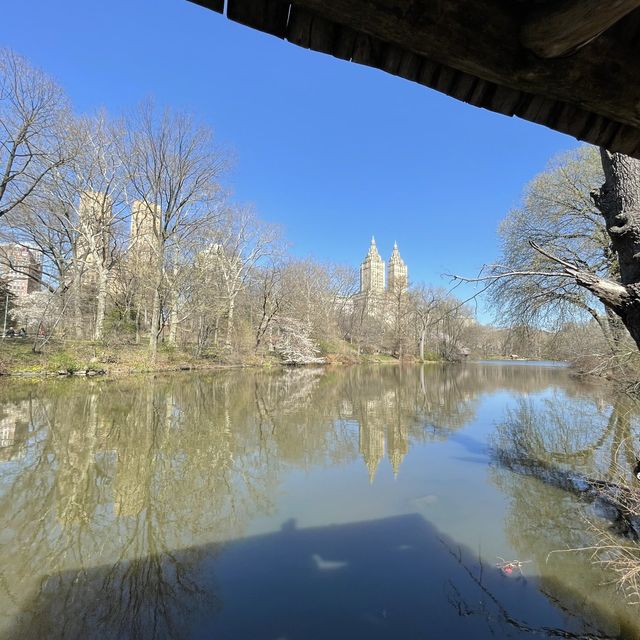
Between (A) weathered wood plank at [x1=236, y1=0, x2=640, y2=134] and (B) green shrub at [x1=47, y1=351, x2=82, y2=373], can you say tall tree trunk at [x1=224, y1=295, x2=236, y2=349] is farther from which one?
(A) weathered wood plank at [x1=236, y1=0, x2=640, y2=134]

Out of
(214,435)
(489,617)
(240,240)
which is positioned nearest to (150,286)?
(240,240)

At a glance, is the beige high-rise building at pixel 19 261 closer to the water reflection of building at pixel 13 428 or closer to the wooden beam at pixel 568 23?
the water reflection of building at pixel 13 428

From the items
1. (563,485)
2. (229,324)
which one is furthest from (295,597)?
(229,324)

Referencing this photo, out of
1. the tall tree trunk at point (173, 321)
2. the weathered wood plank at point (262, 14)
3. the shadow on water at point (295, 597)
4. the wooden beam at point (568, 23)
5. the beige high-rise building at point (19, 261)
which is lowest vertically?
the shadow on water at point (295, 597)

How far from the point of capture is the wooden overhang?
46.9 inches

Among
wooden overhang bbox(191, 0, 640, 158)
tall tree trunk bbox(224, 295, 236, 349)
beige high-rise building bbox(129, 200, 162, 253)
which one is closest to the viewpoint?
wooden overhang bbox(191, 0, 640, 158)

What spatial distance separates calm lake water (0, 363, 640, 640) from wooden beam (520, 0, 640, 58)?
150 inches

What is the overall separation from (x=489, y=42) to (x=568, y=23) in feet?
0.75

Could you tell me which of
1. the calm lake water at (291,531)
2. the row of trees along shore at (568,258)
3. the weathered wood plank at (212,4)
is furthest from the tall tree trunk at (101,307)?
the weathered wood plank at (212,4)

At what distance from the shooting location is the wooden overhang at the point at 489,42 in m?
1.19

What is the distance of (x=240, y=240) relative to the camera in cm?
3192

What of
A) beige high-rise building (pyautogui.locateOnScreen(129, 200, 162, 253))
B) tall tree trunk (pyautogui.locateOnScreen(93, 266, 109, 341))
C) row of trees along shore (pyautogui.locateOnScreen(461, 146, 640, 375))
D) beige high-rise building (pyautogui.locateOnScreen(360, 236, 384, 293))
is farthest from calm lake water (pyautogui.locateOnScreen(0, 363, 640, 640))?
beige high-rise building (pyautogui.locateOnScreen(360, 236, 384, 293))

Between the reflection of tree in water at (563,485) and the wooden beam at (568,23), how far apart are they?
412 cm

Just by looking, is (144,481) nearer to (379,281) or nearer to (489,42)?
(489,42)
